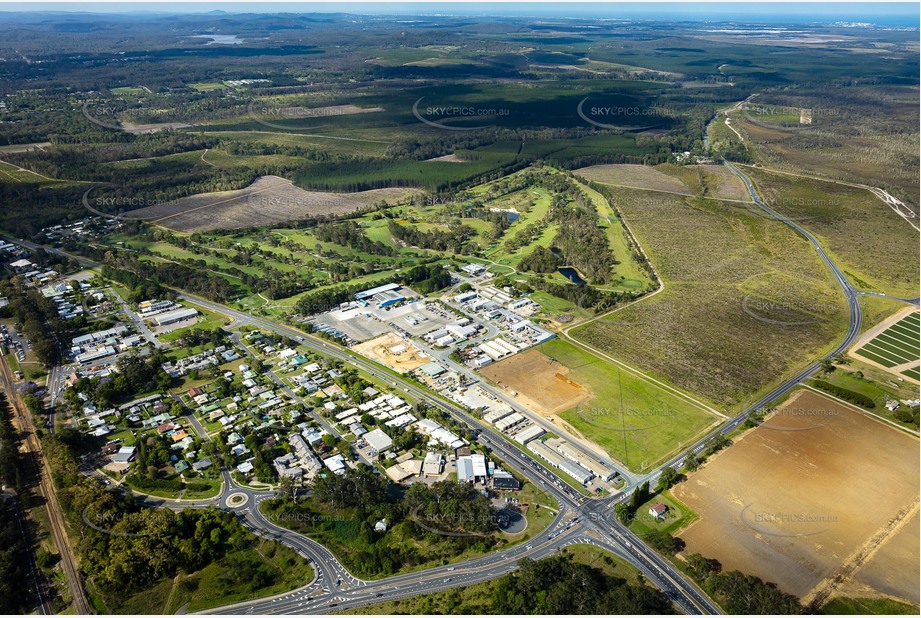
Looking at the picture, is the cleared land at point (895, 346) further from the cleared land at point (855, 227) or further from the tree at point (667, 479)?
the tree at point (667, 479)

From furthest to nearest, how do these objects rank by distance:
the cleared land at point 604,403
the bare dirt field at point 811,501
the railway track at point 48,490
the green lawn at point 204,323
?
the green lawn at point 204,323 → the cleared land at point 604,403 → the bare dirt field at point 811,501 → the railway track at point 48,490

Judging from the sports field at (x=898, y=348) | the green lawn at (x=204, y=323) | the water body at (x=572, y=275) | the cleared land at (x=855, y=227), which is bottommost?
the green lawn at (x=204, y=323)

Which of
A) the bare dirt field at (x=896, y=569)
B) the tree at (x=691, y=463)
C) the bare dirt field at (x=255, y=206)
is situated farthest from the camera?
the bare dirt field at (x=255, y=206)

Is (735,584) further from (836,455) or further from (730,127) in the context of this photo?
(730,127)

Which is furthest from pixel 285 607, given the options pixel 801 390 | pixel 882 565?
pixel 801 390

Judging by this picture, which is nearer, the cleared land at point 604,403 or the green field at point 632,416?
the green field at point 632,416
